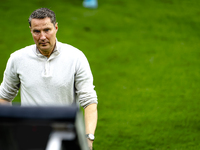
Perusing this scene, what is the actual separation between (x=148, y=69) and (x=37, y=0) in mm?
4289

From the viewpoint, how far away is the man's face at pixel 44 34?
204 cm

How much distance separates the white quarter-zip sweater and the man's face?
41 millimetres

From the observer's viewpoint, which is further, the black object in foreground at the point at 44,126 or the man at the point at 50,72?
the man at the point at 50,72

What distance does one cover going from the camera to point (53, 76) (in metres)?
2.01

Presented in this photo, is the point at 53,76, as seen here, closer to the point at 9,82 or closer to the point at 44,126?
the point at 9,82

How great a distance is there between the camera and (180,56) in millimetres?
6102

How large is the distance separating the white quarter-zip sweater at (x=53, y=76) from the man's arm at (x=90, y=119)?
0.04 meters

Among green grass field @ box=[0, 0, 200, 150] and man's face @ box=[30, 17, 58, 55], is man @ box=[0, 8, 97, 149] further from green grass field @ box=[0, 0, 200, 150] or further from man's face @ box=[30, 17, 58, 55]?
green grass field @ box=[0, 0, 200, 150]

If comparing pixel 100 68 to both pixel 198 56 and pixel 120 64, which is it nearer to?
pixel 120 64

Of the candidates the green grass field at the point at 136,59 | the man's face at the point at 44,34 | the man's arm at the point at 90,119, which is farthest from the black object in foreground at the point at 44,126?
the green grass field at the point at 136,59

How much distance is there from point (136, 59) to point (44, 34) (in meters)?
4.10

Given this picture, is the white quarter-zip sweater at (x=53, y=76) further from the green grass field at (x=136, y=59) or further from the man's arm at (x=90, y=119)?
the green grass field at (x=136, y=59)

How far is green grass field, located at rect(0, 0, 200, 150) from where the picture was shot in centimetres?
404

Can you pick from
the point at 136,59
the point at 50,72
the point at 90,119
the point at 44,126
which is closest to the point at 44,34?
the point at 50,72
